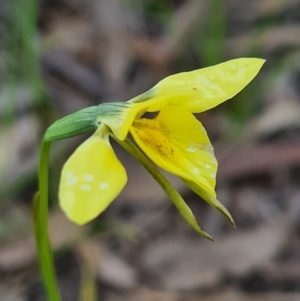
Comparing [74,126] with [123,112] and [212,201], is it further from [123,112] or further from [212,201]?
[212,201]

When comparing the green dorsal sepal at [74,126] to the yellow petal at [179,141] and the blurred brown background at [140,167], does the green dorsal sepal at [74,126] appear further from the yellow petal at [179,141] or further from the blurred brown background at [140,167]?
the blurred brown background at [140,167]

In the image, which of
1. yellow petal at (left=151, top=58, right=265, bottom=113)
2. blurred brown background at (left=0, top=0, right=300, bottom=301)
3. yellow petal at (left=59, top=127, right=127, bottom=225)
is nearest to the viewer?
yellow petal at (left=59, top=127, right=127, bottom=225)

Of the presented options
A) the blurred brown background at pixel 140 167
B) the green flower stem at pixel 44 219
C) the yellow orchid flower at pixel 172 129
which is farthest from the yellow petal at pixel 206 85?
the blurred brown background at pixel 140 167

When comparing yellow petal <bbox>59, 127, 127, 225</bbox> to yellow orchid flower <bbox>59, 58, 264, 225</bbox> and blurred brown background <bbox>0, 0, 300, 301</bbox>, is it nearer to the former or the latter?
yellow orchid flower <bbox>59, 58, 264, 225</bbox>

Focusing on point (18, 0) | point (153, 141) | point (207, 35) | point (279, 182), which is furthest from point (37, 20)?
point (153, 141)

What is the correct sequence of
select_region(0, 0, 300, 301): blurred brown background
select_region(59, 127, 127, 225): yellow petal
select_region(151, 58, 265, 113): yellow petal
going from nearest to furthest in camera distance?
1. select_region(59, 127, 127, 225): yellow petal
2. select_region(151, 58, 265, 113): yellow petal
3. select_region(0, 0, 300, 301): blurred brown background

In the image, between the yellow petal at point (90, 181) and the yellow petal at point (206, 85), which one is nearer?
the yellow petal at point (90, 181)

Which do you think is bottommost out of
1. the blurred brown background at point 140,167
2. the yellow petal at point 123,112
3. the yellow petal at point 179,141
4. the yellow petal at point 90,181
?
the blurred brown background at point 140,167

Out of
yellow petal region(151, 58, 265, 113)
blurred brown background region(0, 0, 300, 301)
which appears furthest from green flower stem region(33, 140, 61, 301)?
blurred brown background region(0, 0, 300, 301)

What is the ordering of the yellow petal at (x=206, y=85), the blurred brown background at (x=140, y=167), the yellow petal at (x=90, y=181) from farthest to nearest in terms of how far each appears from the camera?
the blurred brown background at (x=140, y=167) → the yellow petal at (x=206, y=85) → the yellow petal at (x=90, y=181)

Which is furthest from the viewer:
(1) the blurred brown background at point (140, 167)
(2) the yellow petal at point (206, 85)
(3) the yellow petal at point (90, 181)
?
(1) the blurred brown background at point (140, 167)

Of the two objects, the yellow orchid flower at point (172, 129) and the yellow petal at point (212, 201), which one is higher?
the yellow orchid flower at point (172, 129)
